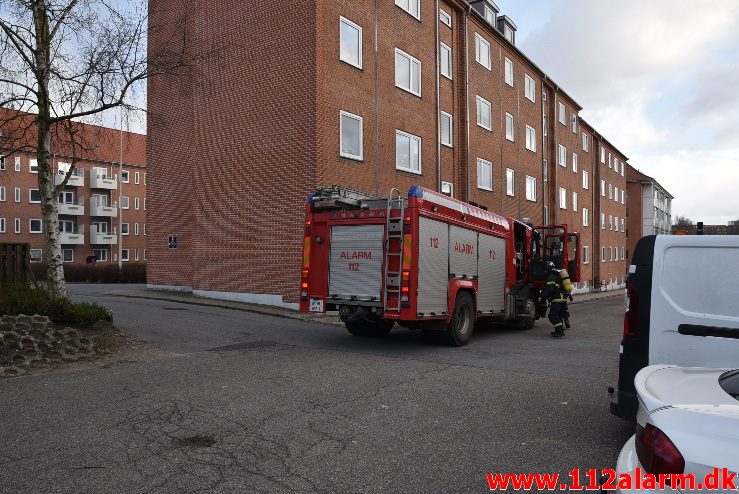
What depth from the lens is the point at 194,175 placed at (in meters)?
19.5

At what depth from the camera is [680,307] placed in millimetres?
4566

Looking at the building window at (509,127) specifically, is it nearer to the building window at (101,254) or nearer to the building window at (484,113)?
the building window at (484,113)

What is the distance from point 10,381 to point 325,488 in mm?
5230

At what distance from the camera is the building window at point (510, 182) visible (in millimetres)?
28641

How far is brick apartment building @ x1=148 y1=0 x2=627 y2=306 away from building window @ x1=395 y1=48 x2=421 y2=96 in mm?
51

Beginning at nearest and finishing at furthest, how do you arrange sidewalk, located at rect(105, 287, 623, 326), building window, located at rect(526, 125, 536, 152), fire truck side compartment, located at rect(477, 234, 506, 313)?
fire truck side compartment, located at rect(477, 234, 506, 313), sidewalk, located at rect(105, 287, 623, 326), building window, located at rect(526, 125, 536, 152)

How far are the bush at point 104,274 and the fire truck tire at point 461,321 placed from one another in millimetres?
24641

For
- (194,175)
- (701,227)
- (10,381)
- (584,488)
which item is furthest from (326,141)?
(584,488)

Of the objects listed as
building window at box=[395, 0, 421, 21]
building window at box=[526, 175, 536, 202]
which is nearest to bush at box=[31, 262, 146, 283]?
building window at box=[395, 0, 421, 21]

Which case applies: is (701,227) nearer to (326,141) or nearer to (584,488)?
(584,488)

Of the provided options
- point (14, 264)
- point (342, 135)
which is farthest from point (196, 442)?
point (342, 135)

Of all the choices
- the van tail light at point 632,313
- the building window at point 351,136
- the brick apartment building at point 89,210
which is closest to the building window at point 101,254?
the brick apartment building at point 89,210

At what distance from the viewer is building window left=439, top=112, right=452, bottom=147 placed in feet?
73.9

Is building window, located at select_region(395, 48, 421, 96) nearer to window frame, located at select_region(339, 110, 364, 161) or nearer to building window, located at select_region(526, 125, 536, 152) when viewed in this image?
window frame, located at select_region(339, 110, 364, 161)
